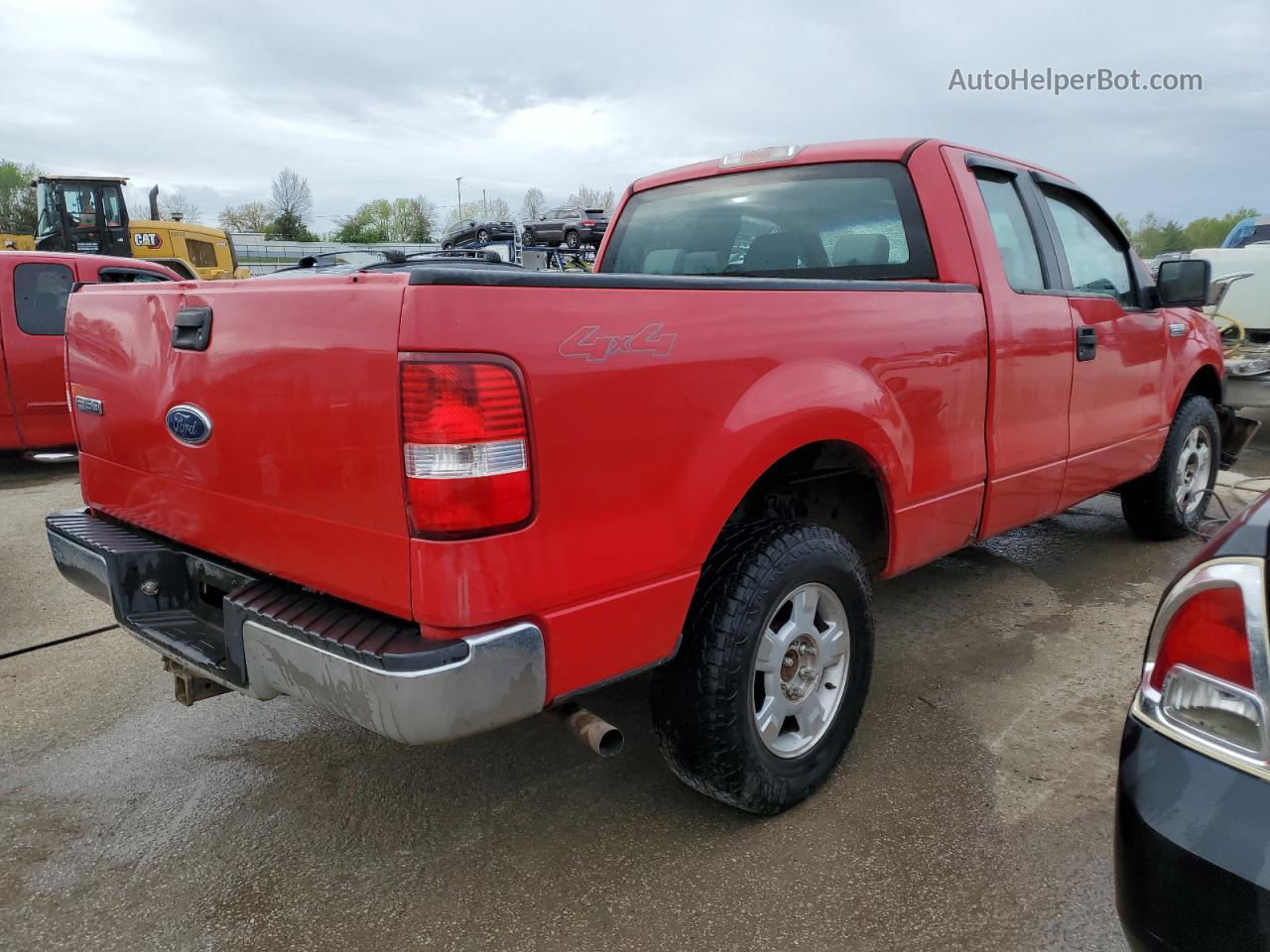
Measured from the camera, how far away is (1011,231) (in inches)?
137

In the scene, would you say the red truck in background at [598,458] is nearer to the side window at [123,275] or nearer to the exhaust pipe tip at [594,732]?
the exhaust pipe tip at [594,732]

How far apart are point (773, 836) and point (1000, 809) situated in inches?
26.8

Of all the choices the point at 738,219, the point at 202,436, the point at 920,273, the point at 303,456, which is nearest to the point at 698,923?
the point at 303,456

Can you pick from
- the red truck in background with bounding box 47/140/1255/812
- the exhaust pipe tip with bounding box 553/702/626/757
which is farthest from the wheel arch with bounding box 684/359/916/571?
the exhaust pipe tip with bounding box 553/702/626/757

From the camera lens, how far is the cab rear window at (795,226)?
10.4 feet

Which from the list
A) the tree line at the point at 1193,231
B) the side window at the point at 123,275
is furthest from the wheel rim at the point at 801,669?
the tree line at the point at 1193,231

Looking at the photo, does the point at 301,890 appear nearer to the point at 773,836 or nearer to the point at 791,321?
the point at 773,836

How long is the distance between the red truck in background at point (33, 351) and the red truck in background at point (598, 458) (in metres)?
5.16

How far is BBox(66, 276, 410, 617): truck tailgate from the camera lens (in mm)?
1792

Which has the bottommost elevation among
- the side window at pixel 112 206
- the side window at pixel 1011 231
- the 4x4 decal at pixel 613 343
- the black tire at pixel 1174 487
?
the black tire at pixel 1174 487

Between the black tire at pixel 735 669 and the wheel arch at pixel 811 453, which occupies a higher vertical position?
the wheel arch at pixel 811 453

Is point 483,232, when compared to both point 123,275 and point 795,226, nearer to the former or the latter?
point 123,275

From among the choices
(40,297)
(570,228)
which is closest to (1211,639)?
(40,297)

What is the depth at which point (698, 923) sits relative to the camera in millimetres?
2133
